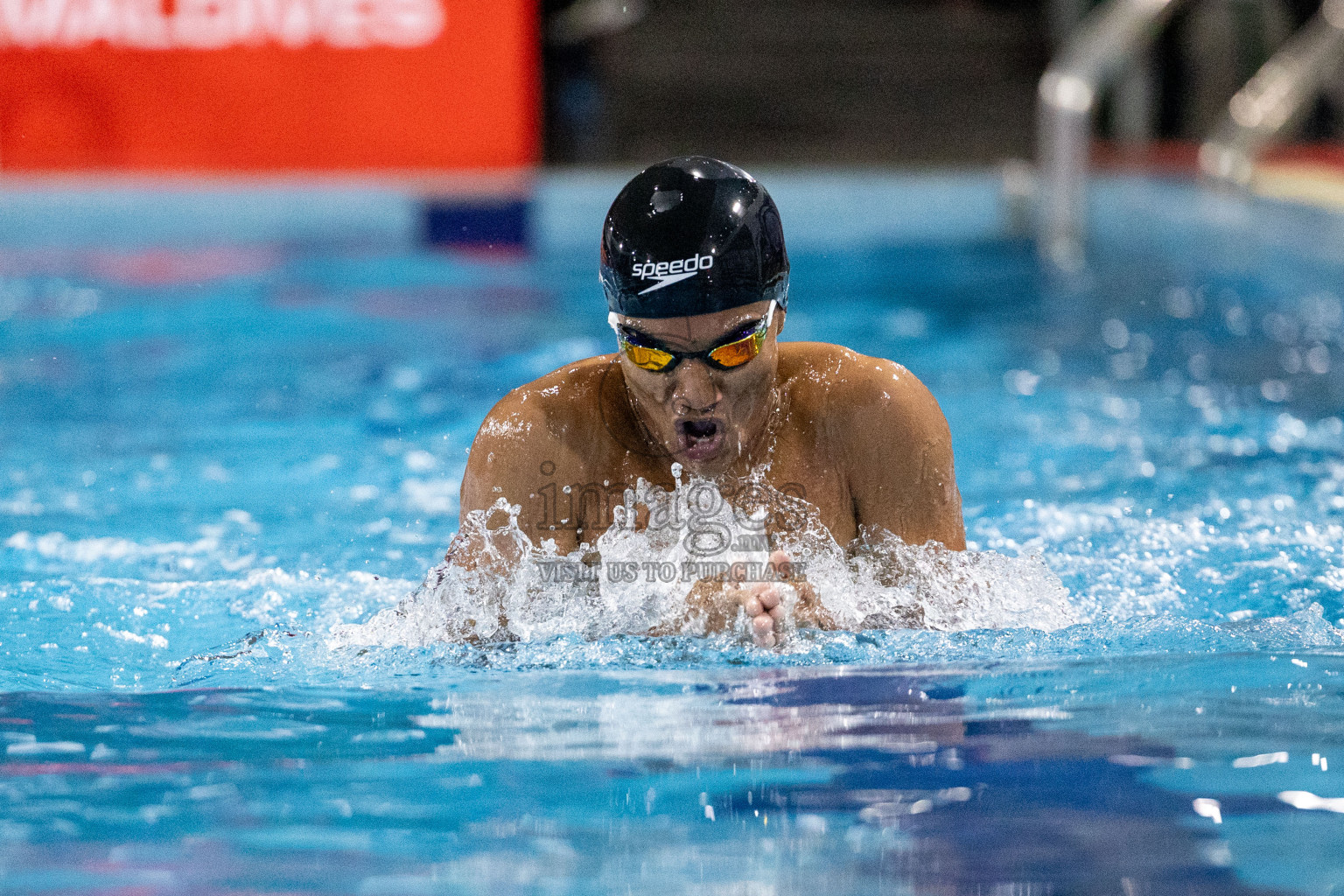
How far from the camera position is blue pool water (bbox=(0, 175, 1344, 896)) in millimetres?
1847

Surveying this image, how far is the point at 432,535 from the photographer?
3984mm

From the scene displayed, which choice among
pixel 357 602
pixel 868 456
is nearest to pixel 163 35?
pixel 357 602

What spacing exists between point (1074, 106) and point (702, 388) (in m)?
5.19

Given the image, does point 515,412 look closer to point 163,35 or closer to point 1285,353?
point 1285,353

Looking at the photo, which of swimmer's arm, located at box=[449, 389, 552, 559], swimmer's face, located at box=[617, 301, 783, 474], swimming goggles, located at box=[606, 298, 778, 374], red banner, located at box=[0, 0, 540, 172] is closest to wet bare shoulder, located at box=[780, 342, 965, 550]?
swimmer's face, located at box=[617, 301, 783, 474]

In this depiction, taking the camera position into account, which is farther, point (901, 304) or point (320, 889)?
point (901, 304)

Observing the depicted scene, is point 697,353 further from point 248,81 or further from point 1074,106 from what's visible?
point 248,81

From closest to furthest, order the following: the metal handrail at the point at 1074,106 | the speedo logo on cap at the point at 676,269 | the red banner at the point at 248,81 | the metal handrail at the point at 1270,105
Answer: the speedo logo on cap at the point at 676,269, the metal handrail at the point at 1074,106, the metal handrail at the point at 1270,105, the red banner at the point at 248,81

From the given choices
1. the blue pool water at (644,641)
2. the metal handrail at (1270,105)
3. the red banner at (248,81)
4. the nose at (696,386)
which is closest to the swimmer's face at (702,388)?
the nose at (696,386)

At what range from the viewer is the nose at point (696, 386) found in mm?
2492

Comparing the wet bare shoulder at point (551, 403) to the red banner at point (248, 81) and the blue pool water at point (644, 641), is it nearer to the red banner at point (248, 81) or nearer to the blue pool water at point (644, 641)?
the blue pool water at point (644, 641)

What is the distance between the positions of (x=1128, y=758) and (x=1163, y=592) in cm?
135

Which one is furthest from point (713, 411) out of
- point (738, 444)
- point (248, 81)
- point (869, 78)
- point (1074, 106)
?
point (869, 78)

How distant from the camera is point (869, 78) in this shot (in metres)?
11.1
